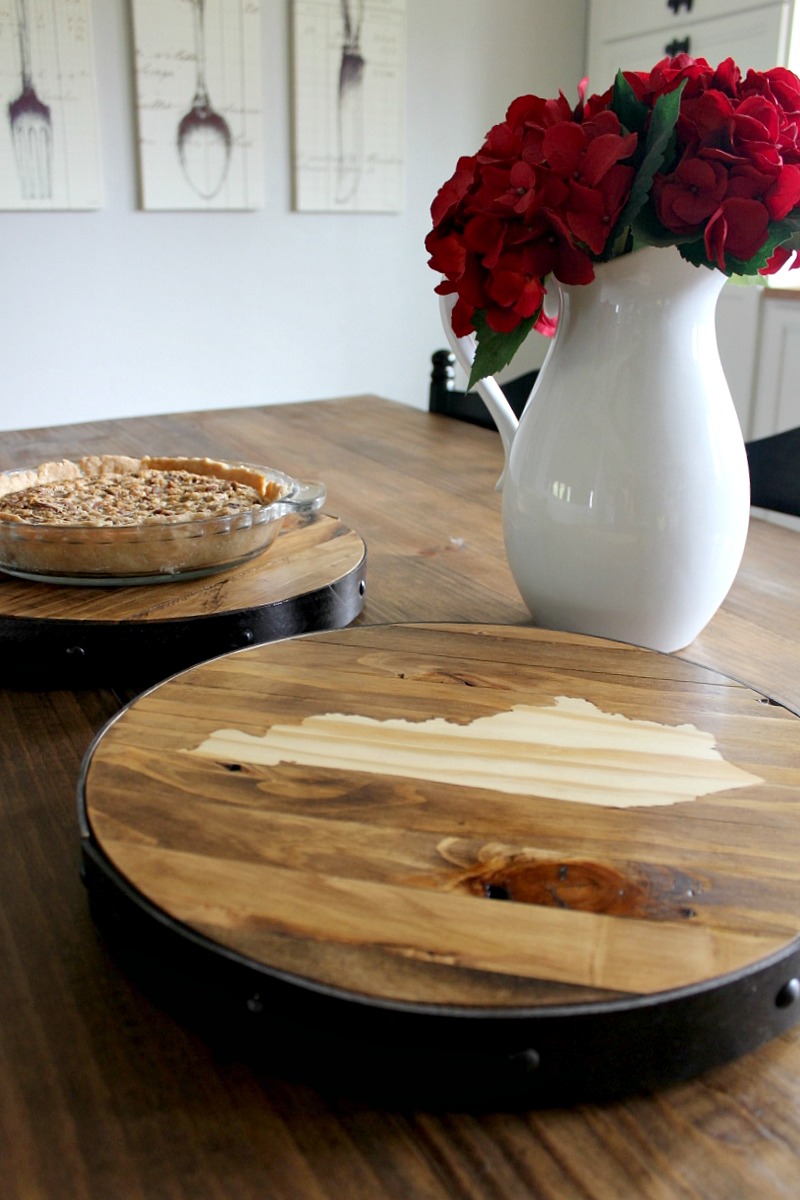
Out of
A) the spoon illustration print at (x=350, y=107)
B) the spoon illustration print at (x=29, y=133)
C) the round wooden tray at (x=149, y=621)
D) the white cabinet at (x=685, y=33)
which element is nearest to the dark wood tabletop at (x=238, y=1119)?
the round wooden tray at (x=149, y=621)

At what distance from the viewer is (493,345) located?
2.43ft

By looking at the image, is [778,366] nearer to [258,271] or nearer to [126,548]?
[258,271]

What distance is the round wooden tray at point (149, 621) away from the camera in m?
0.76

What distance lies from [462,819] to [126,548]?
1.41 ft

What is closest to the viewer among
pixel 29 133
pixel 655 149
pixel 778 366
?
pixel 655 149

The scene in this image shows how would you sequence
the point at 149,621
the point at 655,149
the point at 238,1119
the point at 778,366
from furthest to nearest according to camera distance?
1. the point at 778,366
2. the point at 149,621
3. the point at 655,149
4. the point at 238,1119

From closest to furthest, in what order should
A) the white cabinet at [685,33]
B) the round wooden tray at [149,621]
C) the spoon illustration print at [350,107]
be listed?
1. the round wooden tray at [149,621]
2. the white cabinet at [685,33]
3. the spoon illustration print at [350,107]

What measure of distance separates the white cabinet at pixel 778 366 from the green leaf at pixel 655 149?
9.28 ft

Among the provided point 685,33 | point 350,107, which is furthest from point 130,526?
point 685,33

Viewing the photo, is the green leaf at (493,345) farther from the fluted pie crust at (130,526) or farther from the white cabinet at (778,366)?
the white cabinet at (778,366)

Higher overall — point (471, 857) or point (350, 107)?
point (350, 107)

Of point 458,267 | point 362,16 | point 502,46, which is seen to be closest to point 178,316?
point 362,16

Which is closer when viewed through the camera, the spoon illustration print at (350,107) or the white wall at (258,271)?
the white wall at (258,271)

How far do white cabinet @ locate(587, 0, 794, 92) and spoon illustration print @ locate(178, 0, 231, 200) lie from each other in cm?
154
